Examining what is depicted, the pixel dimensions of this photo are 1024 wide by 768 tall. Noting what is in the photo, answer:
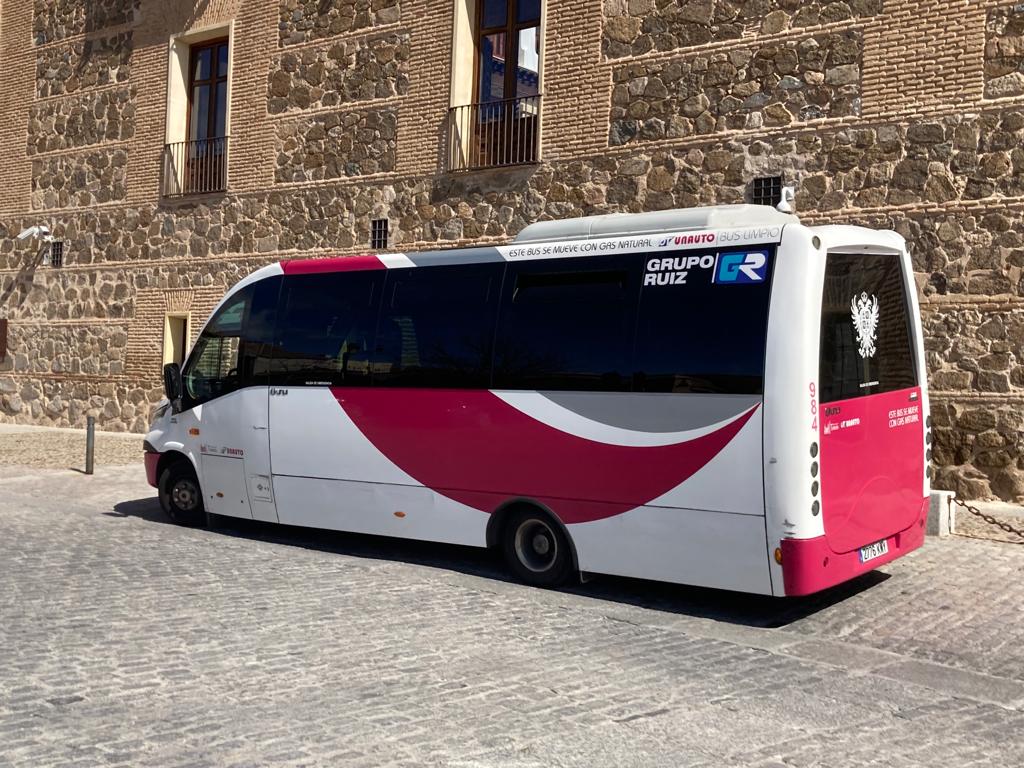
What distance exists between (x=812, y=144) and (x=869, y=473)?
6.87m

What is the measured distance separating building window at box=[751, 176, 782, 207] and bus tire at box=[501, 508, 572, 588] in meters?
6.73

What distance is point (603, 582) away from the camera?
29.0 feet

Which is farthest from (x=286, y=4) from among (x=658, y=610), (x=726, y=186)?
(x=658, y=610)

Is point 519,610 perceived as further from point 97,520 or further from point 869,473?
point 97,520

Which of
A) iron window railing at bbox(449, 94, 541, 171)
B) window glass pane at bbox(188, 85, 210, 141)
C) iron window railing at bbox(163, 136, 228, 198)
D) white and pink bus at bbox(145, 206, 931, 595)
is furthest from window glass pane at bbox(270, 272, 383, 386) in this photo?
window glass pane at bbox(188, 85, 210, 141)

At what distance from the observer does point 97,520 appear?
11.3 meters

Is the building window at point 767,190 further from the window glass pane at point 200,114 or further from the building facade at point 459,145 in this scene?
the window glass pane at point 200,114

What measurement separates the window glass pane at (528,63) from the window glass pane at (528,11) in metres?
0.14

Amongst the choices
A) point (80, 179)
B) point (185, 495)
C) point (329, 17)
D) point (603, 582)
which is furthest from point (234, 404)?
point (80, 179)

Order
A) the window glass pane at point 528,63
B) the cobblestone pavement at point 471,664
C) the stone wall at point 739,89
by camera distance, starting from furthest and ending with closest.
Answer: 1. the window glass pane at point 528,63
2. the stone wall at point 739,89
3. the cobblestone pavement at point 471,664

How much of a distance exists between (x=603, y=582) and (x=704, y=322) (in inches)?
92.0

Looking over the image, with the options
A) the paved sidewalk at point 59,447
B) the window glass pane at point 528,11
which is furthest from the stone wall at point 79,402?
the window glass pane at point 528,11

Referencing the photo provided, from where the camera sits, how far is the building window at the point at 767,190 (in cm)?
1388

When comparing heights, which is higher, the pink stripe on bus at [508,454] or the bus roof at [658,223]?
the bus roof at [658,223]
